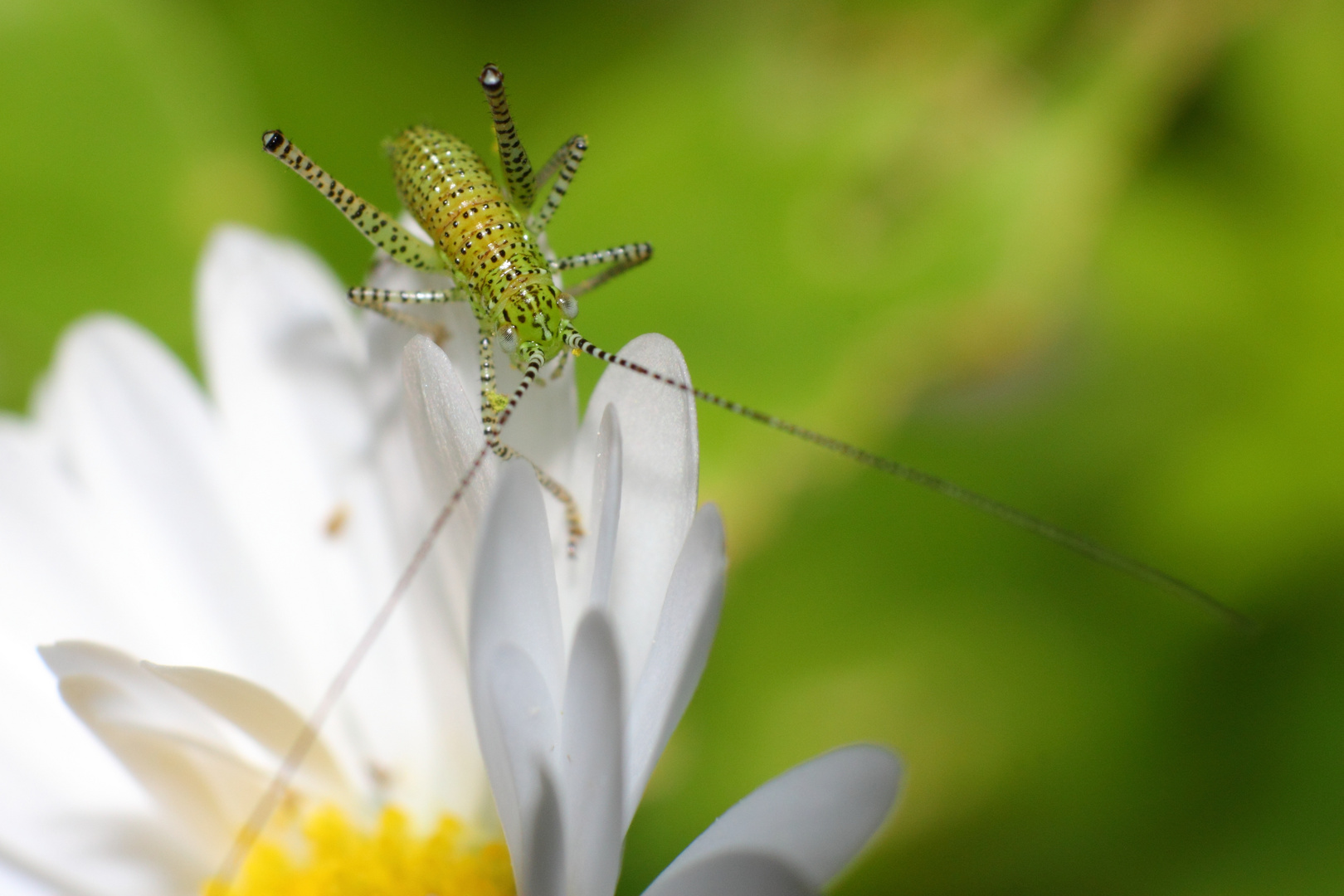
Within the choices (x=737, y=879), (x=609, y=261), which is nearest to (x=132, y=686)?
(x=737, y=879)

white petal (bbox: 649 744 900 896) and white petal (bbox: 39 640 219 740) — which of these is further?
white petal (bbox: 39 640 219 740)

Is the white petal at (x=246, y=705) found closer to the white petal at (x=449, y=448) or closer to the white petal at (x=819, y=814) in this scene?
the white petal at (x=449, y=448)

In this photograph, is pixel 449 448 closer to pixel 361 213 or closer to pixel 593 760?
pixel 593 760

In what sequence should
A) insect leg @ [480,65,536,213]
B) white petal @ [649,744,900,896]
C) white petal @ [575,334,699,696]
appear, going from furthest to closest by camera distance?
insect leg @ [480,65,536,213]
white petal @ [575,334,699,696]
white petal @ [649,744,900,896]

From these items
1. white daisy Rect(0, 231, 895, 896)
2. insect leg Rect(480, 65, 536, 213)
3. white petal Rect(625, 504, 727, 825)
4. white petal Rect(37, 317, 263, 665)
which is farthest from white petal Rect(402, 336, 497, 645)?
insect leg Rect(480, 65, 536, 213)

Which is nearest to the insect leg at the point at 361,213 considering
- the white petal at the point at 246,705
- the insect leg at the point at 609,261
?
the insect leg at the point at 609,261

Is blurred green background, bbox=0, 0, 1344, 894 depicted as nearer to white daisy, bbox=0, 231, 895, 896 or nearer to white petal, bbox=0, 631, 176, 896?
white daisy, bbox=0, 231, 895, 896

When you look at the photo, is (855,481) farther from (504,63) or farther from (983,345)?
(504,63)
